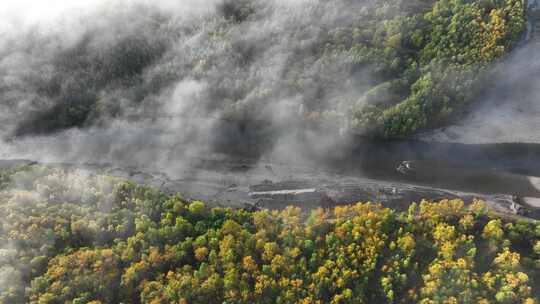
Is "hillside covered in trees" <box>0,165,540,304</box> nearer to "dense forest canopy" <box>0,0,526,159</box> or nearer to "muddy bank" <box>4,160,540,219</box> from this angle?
"muddy bank" <box>4,160,540,219</box>

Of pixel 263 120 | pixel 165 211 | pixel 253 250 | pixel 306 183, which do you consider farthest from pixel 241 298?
pixel 263 120

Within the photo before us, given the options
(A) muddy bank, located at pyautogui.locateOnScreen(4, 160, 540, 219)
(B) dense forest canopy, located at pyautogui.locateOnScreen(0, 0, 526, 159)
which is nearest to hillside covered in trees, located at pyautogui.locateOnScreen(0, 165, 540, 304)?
(A) muddy bank, located at pyautogui.locateOnScreen(4, 160, 540, 219)

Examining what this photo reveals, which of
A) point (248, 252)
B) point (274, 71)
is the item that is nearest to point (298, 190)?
point (248, 252)

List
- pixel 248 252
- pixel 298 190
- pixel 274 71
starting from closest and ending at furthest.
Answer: pixel 248 252 < pixel 298 190 < pixel 274 71

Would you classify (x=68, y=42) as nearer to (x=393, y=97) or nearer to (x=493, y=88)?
(x=393, y=97)

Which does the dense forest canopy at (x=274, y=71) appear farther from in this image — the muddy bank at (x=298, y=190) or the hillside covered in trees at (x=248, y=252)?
Answer: the hillside covered in trees at (x=248, y=252)

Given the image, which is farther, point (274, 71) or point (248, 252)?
point (274, 71)

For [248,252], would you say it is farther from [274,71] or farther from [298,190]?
[274,71]
